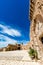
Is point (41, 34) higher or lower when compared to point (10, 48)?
A: lower

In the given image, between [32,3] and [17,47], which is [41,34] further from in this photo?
[17,47]

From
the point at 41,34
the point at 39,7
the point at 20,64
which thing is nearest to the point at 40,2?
the point at 39,7

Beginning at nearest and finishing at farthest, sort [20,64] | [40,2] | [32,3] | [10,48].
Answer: [40,2] → [32,3] → [20,64] → [10,48]

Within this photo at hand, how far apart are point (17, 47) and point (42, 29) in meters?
31.8

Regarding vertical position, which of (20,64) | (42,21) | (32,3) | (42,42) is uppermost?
(32,3)

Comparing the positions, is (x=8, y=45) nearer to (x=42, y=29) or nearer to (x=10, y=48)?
(x=10, y=48)

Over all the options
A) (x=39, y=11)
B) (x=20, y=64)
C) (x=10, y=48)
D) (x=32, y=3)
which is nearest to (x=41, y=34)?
(x=39, y=11)

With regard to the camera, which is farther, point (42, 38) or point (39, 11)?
point (42, 38)

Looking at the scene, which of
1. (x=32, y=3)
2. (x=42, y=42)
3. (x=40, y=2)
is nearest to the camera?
(x=40, y=2)

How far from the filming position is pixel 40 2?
8312 millimetres

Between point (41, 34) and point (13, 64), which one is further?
point (13, 64)

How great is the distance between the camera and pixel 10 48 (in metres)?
38.8

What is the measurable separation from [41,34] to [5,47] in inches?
1211

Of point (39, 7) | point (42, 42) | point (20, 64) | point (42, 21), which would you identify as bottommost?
point (20, 64)
